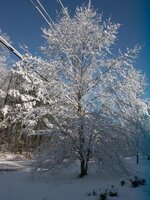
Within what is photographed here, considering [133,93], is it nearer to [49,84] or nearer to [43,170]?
[49,84]

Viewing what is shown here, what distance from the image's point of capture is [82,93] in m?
12.8

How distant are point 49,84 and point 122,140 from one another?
142 inches

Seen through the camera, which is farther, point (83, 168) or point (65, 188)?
point (83, 168)

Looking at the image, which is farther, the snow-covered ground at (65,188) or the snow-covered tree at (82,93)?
the snow-covered tree at (82,93)

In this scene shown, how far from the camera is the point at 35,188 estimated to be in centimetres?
973

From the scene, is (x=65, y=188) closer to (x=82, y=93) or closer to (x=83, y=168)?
(x=83, y=168)

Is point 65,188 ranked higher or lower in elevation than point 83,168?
lower

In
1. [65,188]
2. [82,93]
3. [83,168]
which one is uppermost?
[82,93]

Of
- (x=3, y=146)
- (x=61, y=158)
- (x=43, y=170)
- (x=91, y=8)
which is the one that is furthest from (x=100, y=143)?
(x=3, y=146)

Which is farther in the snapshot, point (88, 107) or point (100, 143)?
point (88, 107)

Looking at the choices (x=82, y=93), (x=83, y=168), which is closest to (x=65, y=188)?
(x=83, y=168)

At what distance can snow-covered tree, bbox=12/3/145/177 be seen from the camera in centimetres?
1149

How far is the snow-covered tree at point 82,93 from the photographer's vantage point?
37.7ft

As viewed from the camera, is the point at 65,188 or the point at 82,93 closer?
the point at 65,188
